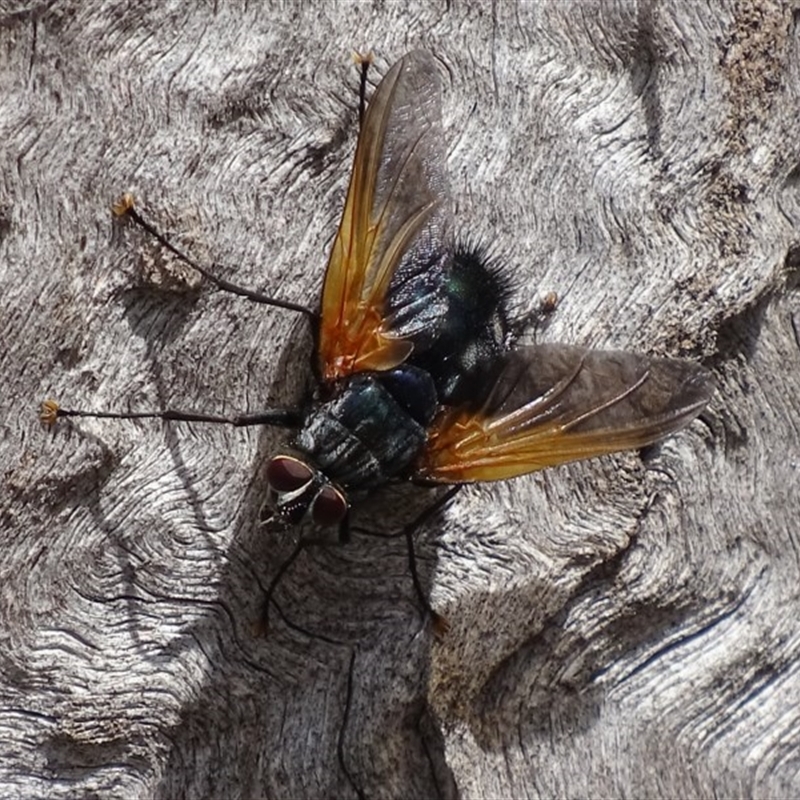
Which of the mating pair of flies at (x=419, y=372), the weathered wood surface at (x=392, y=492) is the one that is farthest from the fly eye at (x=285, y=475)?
the weathered wood surface at (x=392, y=492)

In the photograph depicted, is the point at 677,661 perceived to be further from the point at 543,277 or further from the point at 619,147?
the point at 619,147

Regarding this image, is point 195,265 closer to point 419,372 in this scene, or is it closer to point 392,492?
point 419,372

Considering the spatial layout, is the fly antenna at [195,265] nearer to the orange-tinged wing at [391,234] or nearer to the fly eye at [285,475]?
the orange-tinged wing at [391,234]

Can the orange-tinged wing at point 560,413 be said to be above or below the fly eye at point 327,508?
above

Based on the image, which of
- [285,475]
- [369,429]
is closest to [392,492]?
[369,429]

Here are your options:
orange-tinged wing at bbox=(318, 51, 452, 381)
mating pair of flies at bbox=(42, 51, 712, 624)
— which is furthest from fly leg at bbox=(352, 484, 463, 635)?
orange-tinged wing at bbox=(318, 51, 452, 381)

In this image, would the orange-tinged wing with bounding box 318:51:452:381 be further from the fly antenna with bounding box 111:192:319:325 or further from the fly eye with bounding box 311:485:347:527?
the fly eye with bounding box 311:485:347:527

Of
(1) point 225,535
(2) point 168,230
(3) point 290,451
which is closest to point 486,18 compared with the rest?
(2) point 168,230
